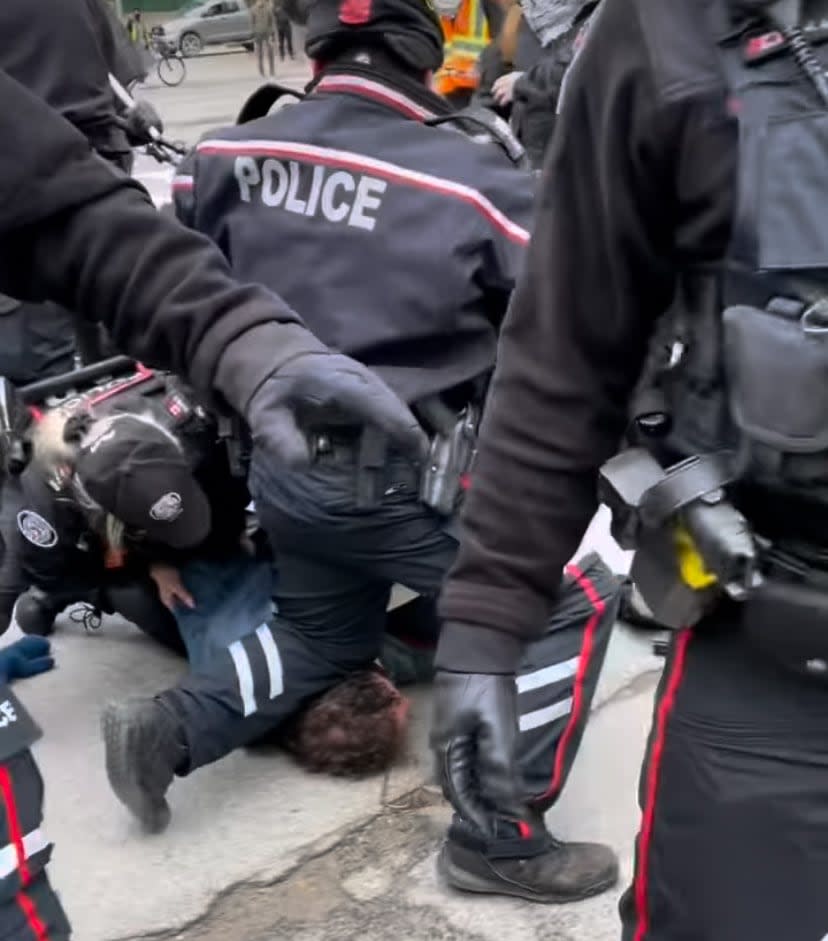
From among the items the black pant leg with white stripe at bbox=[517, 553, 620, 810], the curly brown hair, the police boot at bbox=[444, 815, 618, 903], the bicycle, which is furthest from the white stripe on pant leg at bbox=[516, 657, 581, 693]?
the bicycle

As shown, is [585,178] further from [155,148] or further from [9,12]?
→ [155,148]

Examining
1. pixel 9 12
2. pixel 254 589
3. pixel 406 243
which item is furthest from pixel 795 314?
pixel 9 12

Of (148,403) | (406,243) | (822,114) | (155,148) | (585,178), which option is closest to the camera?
(822,114)

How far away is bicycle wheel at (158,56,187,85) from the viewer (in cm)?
2316

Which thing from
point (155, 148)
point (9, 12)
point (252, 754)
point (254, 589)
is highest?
point (9, 12)

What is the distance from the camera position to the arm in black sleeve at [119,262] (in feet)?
6.06

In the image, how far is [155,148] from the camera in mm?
4828

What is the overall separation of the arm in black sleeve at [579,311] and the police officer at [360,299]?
110 centimetres

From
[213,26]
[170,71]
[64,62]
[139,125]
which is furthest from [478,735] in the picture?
[213,26]

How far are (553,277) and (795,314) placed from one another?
34 centimetres

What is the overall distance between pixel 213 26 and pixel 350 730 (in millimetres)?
27330

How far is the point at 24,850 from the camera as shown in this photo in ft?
6.63

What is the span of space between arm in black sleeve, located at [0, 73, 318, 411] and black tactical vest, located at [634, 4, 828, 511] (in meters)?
0.57

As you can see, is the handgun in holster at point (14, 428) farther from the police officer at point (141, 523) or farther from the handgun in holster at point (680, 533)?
the handgun in holster at point (680, 533)
